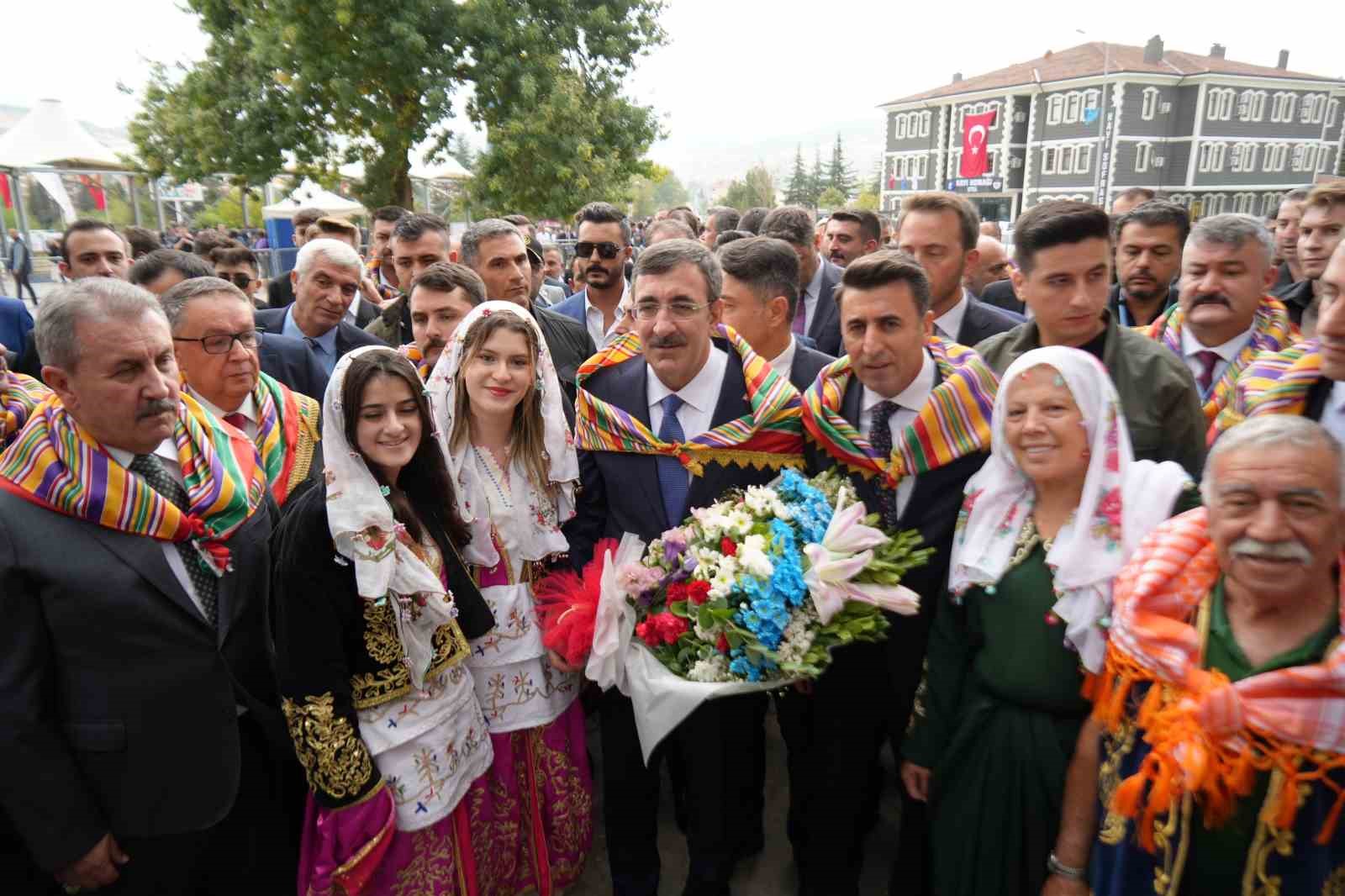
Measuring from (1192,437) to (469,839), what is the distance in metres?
3.17

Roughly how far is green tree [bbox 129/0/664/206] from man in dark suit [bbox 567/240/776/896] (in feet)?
44.4

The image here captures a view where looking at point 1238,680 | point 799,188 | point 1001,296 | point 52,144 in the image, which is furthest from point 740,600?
point 799,188

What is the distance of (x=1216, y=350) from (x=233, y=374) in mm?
4683

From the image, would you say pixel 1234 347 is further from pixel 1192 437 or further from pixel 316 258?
pixel 316 258

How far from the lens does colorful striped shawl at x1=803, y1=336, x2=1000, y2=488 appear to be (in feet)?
9.79

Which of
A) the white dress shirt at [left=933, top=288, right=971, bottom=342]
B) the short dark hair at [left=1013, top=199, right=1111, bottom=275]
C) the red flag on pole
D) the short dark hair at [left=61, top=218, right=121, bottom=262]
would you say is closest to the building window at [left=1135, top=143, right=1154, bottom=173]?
the red flag on pole

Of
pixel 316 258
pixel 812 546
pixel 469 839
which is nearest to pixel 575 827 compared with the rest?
pixel 469 839

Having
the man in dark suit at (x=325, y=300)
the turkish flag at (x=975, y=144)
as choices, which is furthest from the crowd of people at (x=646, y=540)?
the turkish flag at (x=975, y=144)

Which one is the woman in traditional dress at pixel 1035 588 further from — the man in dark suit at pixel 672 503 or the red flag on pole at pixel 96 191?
the red flag on pole at pixel 96 191

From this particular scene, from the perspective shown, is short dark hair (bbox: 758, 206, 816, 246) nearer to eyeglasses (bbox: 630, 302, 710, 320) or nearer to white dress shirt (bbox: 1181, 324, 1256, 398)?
white dress shirt (bbox: 1181, 324, 1256, 398)

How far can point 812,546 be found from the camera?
2.62 metres

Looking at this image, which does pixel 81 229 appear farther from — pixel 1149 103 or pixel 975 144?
pixel 975 144

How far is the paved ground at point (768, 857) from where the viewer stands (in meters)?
3.57

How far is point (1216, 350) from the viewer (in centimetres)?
398
